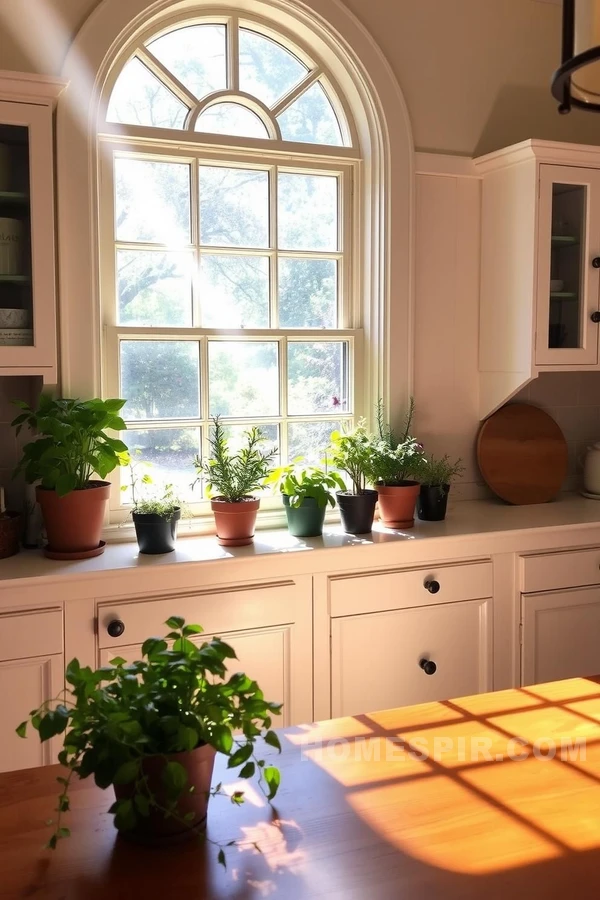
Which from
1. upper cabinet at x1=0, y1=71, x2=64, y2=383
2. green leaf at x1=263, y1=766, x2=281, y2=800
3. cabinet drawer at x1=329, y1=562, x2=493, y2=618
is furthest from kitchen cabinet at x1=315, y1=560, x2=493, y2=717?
green leaf at x1=263, y1=766, x2=281, y2=800

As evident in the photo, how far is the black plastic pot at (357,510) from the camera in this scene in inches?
117

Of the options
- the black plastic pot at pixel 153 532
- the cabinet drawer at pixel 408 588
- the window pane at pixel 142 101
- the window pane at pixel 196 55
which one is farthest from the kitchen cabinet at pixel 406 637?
the window pane at pixel 196 55

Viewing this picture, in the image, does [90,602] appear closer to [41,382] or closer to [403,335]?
[41,382]

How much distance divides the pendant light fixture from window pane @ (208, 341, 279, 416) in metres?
1.92

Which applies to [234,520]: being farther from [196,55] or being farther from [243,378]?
[196,55]

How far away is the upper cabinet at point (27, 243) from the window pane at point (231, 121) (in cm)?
68

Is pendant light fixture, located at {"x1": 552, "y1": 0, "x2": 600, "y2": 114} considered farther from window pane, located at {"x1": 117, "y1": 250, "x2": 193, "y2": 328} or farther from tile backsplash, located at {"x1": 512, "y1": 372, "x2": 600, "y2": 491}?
tile backsplash, located at {"x1": 512, "y1": 372, "x2": 600, "y2": 491}

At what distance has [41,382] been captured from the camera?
273 cm

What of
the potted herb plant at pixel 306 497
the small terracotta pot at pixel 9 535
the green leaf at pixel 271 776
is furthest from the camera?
the potted herb plant at pixel 306 497

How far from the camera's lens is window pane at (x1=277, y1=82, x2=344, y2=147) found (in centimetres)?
324

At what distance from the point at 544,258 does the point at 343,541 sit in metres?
1.29

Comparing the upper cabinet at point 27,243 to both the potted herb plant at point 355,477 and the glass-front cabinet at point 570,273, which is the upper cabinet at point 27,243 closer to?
the potted herb plant at point 355,477

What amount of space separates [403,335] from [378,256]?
0.31 metres

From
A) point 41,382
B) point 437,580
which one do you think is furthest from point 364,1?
point 437,580
